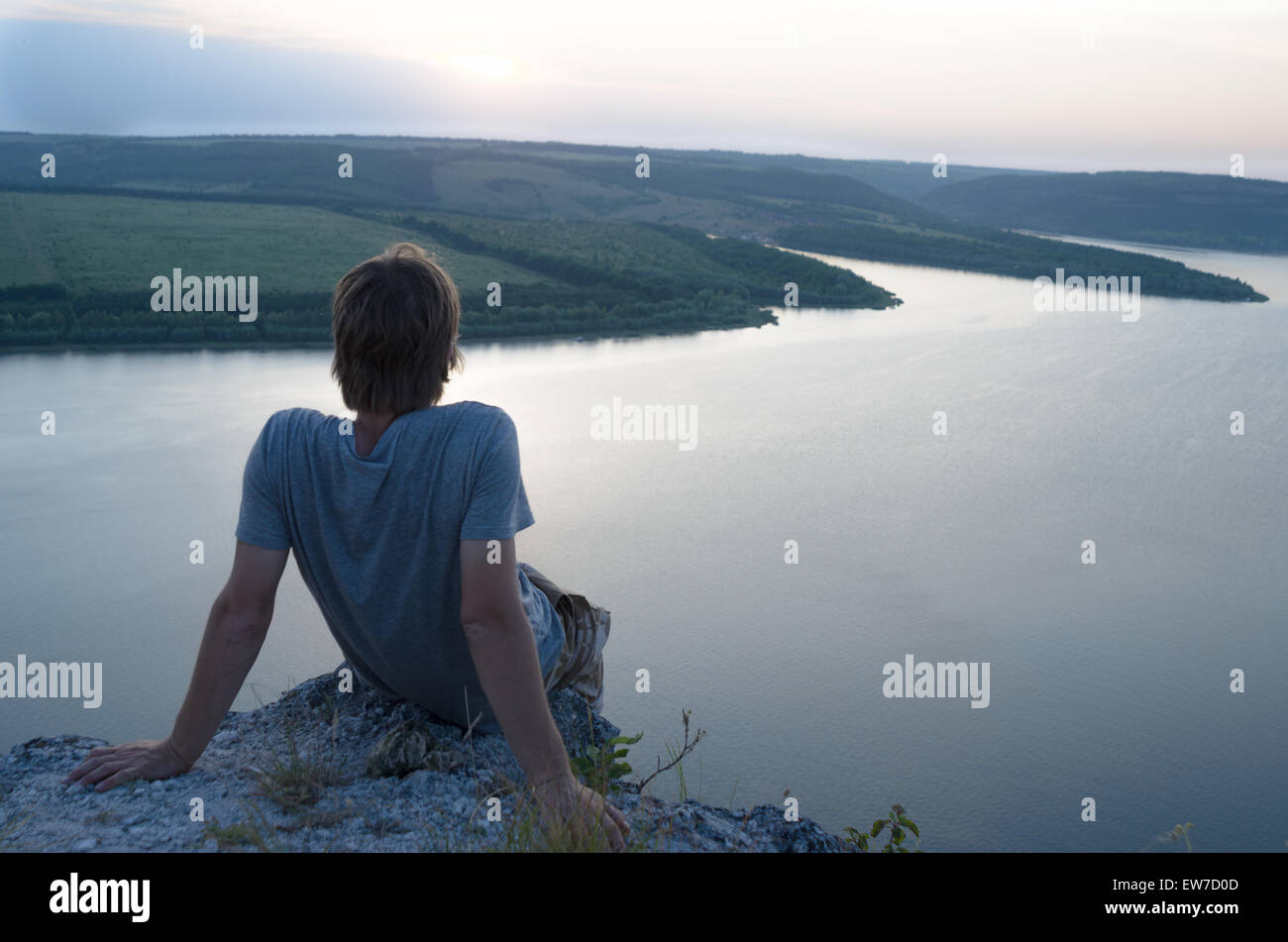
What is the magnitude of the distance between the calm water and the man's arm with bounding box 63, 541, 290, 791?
168 centimetres

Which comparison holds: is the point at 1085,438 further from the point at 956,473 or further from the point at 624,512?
the point at 624,512

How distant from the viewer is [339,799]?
60.2 inches

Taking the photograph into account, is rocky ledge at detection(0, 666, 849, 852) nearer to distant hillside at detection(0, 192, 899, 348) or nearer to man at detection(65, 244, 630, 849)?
man at detection(65, 244, 630, 849)

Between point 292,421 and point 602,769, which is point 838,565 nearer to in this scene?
point 602,769

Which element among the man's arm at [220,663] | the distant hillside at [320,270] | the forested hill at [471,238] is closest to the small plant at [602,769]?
the man's arm at [220,663]

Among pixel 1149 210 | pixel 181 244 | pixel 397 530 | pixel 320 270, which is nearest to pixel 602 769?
pixel 397 530

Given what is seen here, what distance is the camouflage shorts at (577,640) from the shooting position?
1.76 metres

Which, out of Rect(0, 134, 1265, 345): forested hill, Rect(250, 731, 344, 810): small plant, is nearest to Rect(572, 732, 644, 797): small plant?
Rect(250, 731, 344, 810): small plant

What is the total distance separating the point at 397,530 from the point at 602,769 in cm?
49

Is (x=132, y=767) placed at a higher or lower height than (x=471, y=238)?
lower

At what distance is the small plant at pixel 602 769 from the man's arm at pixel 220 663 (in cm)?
51

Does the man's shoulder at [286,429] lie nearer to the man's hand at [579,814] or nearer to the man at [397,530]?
the man at [397,530]

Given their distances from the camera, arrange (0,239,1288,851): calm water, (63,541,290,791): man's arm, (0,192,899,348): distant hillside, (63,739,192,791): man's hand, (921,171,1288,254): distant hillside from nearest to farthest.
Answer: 1. (63,541,290,791): man's arm
2. (63,739,192,791): man's hand
3. (0,239,1288,851): calm water
4. (0,192,899,348): distant hillside
5. (921,171,1288,254): distant hillside

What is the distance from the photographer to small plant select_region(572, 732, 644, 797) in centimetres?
163
